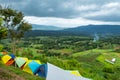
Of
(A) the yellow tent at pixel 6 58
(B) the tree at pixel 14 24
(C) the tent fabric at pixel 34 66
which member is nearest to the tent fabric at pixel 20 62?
(A) the yellow tent at pixel 6 58

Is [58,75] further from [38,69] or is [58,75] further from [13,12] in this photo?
[13,12]

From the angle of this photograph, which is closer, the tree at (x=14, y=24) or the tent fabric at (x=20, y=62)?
the tent fabric at (x=20, y=62)

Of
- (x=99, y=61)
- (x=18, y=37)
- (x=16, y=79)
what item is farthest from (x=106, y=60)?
(x=16, y=79)

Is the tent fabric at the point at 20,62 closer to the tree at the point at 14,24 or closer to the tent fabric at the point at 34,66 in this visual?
the tent fabric at the point at 34,66

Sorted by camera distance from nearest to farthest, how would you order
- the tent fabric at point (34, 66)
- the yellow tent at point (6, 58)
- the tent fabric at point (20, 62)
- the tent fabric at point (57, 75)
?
the tent fabric at point (57, 75)
the tent fabric at point (34, 66)
the tent fabric at point (20, 62)
the yellow tent at point (6, 58)

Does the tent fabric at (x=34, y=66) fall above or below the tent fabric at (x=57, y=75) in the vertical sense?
below

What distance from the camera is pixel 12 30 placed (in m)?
47.6

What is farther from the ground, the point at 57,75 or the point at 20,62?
the point at 57,75

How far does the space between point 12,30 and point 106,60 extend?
242 feet

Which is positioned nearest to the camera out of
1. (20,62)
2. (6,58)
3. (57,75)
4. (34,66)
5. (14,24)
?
(57,75)

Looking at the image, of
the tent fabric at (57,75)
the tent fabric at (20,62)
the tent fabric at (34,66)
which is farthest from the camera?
the tent fabric at (20,62)

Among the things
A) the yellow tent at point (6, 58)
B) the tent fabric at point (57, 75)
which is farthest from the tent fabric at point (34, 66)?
the tent fabric at point (57, 75)

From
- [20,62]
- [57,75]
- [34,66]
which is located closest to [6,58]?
[20,62]

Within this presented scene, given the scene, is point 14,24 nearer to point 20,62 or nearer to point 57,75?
point 20,62
